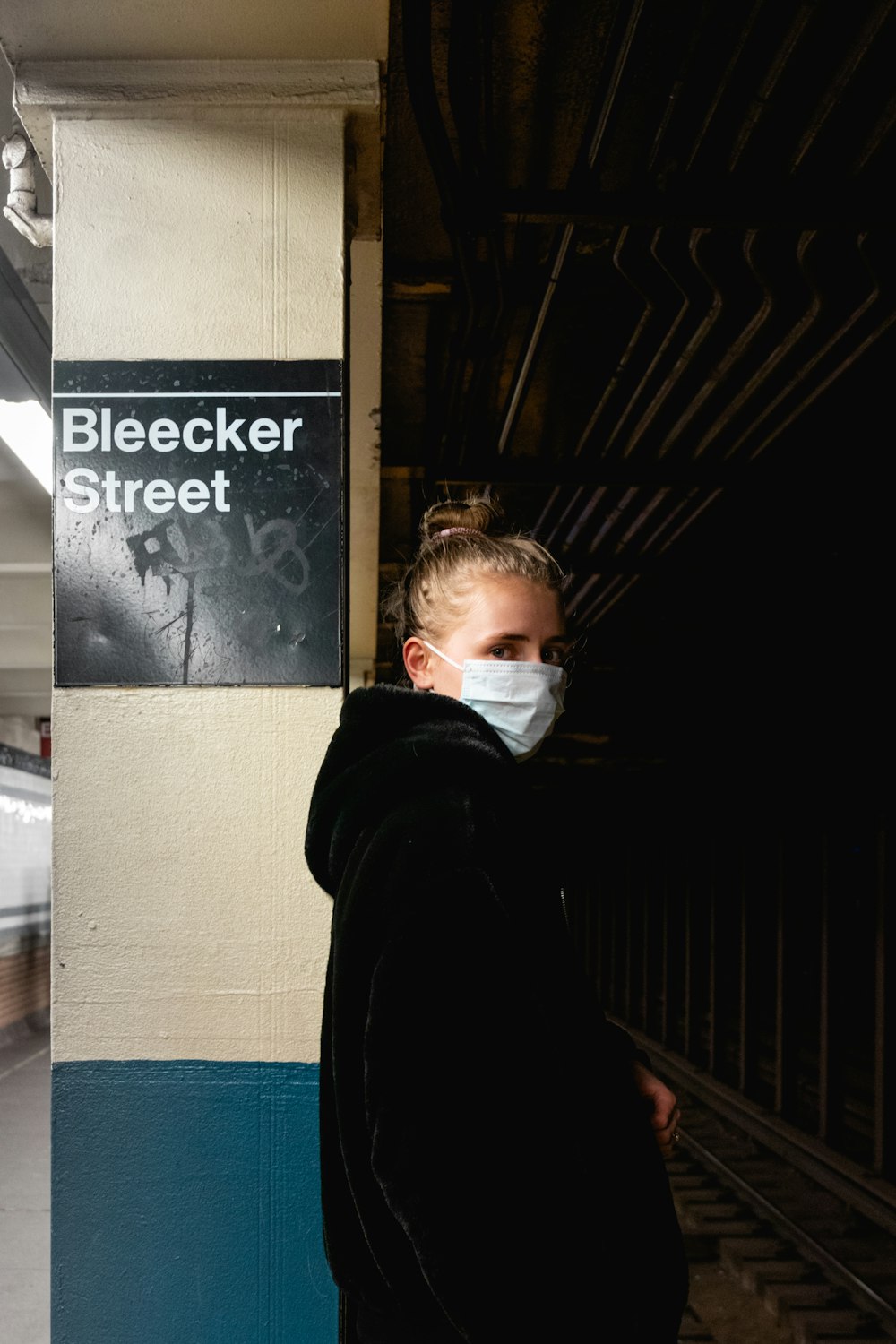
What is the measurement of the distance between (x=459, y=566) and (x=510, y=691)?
0.65ft

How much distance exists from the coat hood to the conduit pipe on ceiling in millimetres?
1874

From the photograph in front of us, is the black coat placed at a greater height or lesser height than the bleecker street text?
lesser

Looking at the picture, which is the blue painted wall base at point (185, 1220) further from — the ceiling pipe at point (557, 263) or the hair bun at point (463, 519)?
Result: the ceiling pipe at point (557, 263)

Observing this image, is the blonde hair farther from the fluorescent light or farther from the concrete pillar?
the fluorescent light

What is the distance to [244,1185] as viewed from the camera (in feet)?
7.19

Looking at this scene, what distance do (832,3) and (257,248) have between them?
1.32m

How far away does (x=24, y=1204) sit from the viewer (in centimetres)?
627

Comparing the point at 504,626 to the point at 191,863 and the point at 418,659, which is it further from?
the point at 191,863

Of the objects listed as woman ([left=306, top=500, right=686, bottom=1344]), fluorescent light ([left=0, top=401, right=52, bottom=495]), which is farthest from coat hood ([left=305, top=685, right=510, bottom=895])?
fluorescent light ([left=0, top=401, right=52, bottom=495])

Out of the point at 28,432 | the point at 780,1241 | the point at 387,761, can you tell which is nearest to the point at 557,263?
the point at 387,761

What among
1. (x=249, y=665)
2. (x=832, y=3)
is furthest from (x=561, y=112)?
(x=249, y=665)

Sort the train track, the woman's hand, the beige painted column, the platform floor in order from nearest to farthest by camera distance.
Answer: the woman's hand → the beige painted column → the train track → the platform floor

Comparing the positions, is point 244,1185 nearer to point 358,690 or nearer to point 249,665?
point 249,665

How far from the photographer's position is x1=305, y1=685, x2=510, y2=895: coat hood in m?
1.37
